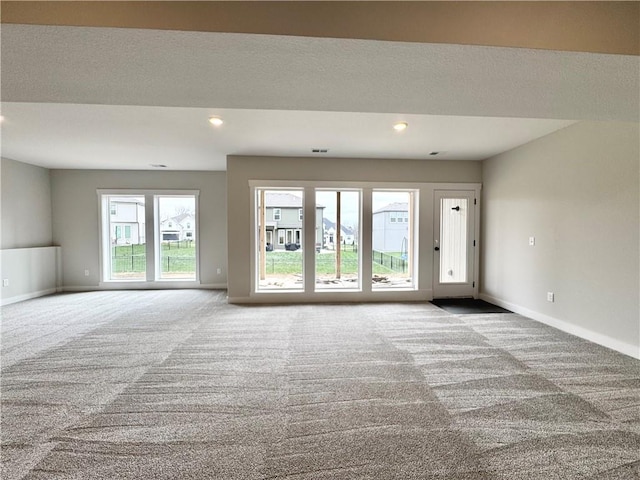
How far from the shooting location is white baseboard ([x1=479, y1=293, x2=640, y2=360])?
2990mm

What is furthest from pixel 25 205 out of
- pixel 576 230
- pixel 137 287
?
pixel 576 230

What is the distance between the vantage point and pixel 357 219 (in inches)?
216

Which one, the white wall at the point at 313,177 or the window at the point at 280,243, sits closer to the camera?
the white wall at the point at 313,177

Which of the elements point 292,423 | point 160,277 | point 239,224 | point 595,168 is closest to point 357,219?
point 239,224

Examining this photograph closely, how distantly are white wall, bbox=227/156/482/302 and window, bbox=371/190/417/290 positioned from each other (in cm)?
24

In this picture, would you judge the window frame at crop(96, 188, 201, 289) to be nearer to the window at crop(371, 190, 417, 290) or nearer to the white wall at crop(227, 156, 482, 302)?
the white wall at crop(227, 156, 482, 302)

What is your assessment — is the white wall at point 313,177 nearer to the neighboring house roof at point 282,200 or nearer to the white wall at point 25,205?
the neighboring house roof at point 282,200

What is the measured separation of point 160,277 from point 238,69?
603 centimetres

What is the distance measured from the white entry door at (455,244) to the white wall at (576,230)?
21.1 inches

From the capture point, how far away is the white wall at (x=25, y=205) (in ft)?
17.3

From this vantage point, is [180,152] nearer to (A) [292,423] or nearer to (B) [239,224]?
(B) [239,224]

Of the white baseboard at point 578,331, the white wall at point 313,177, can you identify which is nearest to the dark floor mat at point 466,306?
the white baseboard at point 578,331

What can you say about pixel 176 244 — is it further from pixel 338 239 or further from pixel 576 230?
pixel 576 230

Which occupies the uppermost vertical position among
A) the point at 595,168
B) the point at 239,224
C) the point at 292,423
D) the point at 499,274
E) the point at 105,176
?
the point at 105,176
